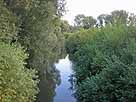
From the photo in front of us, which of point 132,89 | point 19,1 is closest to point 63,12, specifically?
point 19,1

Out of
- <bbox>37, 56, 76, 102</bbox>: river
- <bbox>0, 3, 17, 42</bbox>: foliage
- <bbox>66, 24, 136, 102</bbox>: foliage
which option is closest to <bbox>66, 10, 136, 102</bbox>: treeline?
<bbox>66, 24, 136, 102</bbox>: foliage

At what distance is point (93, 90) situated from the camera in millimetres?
16984

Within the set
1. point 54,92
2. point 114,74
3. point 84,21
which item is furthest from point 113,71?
point 84,21

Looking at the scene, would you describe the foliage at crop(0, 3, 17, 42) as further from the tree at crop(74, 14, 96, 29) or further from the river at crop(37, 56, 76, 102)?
the tree at crop(74, 14, 96, 29)

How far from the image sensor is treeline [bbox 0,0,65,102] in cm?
1423

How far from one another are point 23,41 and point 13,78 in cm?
750

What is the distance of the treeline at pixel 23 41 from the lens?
1423 centimetres

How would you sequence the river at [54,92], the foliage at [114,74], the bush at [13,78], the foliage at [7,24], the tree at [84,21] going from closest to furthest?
the bush at [13,78], the foliage at [114,74], the foliage at [7,24], the river at [54,92], the tree at [84,21]

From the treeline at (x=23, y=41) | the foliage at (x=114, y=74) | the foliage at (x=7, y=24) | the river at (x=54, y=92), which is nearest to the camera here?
the treeline at (x=23, y=41)

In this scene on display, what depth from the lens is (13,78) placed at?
14.2 m

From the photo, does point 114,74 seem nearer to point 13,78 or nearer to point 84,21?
point 13,78

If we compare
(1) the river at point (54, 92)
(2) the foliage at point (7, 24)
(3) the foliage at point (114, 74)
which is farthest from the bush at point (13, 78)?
(1) the river at point (54, 92)

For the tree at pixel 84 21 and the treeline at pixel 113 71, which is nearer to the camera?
the treeline at pixel 113 71

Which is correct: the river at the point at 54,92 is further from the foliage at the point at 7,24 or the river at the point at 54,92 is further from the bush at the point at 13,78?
the bush at the point at 13,78
